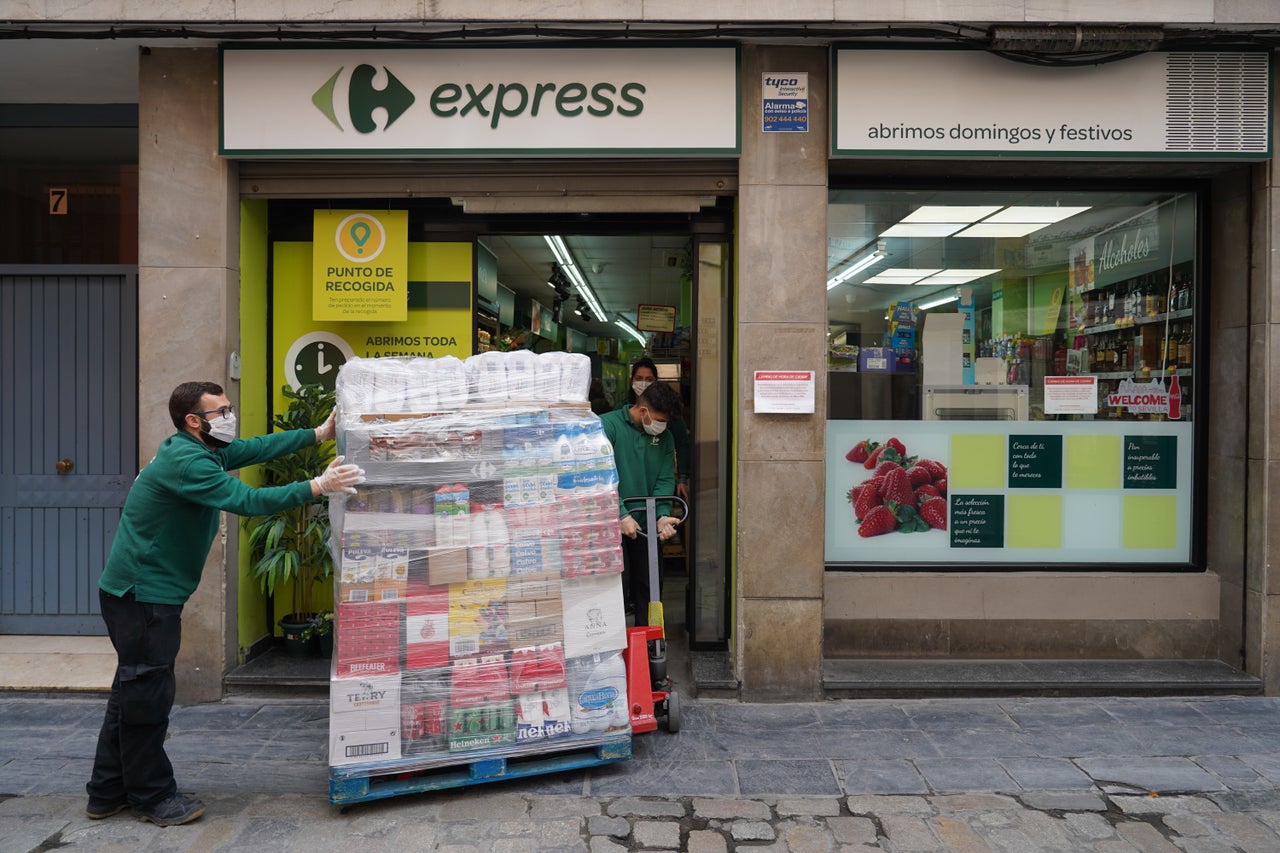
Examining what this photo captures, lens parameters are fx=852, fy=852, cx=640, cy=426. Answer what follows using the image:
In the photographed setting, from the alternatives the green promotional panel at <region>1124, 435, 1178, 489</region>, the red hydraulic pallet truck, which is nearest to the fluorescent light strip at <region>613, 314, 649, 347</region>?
the green promotional panel at <region>1124, 435, 1178, 489</region>

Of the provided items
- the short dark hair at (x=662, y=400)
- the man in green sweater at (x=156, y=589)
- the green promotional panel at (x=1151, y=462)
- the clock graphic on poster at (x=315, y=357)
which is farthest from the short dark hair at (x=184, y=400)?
the green promotional panel at (x=1151, y=462)

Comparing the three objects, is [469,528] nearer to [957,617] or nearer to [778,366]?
[778,366]

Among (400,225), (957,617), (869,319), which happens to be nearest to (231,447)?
(400,225)

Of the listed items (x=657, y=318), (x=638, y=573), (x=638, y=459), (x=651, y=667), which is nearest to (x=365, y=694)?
(x=651, y=667)

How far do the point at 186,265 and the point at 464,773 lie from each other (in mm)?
3543

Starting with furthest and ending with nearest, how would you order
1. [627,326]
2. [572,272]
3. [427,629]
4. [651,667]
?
[627,326] < [572,272] < [651,667] < [427,629]

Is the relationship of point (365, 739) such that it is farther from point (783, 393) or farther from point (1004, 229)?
point (1004, 229)

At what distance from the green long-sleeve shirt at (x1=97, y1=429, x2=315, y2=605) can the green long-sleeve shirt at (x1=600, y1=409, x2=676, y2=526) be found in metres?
1.94

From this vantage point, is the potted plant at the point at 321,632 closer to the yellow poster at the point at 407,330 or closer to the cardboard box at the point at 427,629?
the yellow poster at the point at 407,330

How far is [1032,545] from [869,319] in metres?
1.98

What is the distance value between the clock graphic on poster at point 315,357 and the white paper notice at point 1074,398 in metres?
4.96

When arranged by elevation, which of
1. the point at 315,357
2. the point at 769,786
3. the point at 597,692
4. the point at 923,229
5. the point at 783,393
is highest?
the point at 923,229

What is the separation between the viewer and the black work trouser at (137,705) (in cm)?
378

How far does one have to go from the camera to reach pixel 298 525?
5672 millimetres
